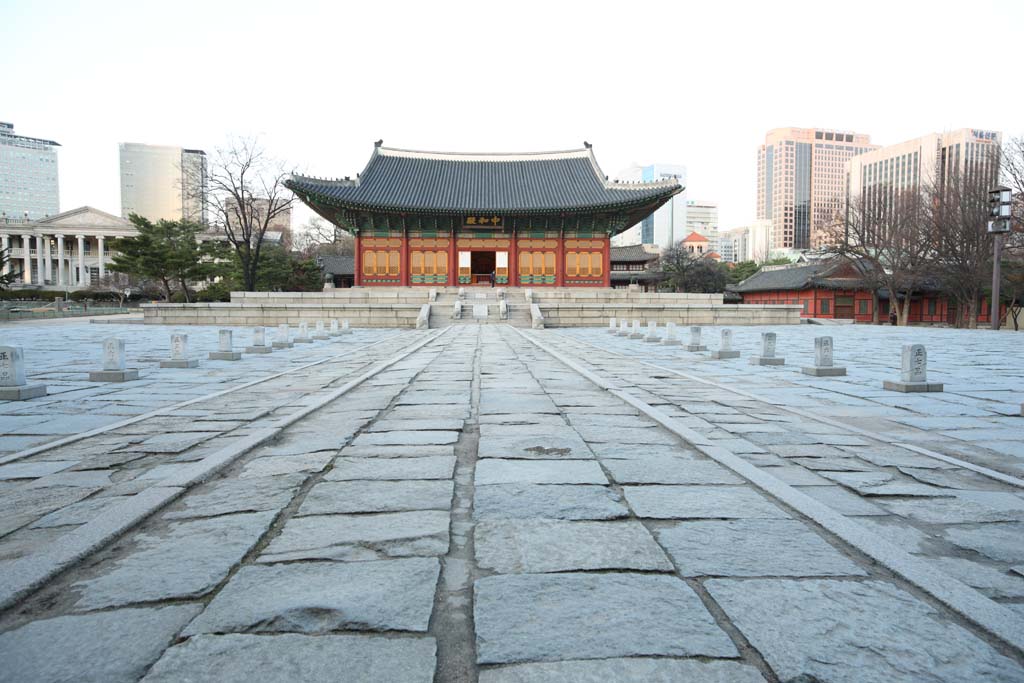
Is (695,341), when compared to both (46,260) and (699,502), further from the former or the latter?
(46,260)

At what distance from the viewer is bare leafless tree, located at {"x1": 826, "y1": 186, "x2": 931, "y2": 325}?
30828mm

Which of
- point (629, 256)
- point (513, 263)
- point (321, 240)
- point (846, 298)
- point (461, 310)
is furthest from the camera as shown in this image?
point (321, 240)

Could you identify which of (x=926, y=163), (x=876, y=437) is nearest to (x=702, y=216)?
(x=926, y=163)

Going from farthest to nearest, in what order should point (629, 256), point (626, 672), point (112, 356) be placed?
point (629, 256), point (112, 356), point (626, 672)

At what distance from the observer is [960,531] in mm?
2461

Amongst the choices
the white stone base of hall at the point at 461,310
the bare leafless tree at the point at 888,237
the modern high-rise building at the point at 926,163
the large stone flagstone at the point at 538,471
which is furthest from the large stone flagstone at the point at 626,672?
the bare leafless tree at the point at 888,237

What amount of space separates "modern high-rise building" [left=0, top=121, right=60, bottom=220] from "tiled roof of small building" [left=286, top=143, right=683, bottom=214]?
271ft

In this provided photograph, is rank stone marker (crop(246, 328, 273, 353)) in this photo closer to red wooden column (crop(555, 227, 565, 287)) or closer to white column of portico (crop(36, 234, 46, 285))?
red wooden column (crop(555, 227, 565, 287))

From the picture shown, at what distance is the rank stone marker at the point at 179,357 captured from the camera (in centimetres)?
885

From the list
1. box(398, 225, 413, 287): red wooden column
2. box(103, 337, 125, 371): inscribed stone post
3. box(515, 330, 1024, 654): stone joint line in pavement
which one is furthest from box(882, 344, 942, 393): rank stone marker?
box(398, 225, 413, 287): red wooden column

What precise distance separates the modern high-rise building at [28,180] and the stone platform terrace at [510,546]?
10826 centimetres

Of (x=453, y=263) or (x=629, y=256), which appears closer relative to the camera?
(x=453, y=263)

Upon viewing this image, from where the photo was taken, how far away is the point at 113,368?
7406mm

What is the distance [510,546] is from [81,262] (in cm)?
8011
